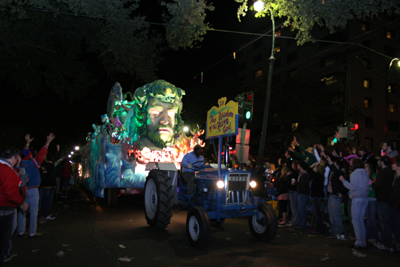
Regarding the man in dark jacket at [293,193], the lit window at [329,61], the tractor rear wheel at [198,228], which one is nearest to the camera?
the tractor rear wheel at [198,228]

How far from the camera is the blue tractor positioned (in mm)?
5832

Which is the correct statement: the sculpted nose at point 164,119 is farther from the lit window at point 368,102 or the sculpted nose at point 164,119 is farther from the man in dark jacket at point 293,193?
the lit window at point 368,102

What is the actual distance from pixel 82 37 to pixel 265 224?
894 centimetres

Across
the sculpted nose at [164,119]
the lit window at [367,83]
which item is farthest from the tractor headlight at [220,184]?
the lit window at [367,83]

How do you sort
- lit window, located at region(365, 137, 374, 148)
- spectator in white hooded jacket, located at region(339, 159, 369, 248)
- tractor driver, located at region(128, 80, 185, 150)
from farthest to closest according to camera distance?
lit window, located at region(365, 137, 374, 148) → tractor driver, located at region(128, 80, 185, 150) → spectator in white hooded jacket, located at region(339, 159, 369, 248)

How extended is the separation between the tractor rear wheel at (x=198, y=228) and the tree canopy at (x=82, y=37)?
18.8ft

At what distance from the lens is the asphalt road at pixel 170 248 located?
5.02m

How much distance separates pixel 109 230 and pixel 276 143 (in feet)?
136

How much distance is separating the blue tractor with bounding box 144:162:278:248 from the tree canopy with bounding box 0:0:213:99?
472 centimetres

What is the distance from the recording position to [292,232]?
25.2 ft

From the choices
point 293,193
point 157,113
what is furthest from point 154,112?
point 293,193

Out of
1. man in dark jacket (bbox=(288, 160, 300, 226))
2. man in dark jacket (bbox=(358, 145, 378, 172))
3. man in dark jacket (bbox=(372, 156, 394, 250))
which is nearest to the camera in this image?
man in dark jacket (bbox=(372, 156, 394, 250))

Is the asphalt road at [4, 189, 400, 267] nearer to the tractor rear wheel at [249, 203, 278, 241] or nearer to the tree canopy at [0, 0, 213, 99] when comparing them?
the tractor rear wheel at [249, 203, 278, 241]

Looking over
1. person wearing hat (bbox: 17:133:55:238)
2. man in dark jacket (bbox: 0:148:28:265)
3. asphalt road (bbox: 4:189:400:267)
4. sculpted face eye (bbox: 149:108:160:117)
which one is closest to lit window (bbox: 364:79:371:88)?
sculpted face eye (bbox: 149:108:160:117)
